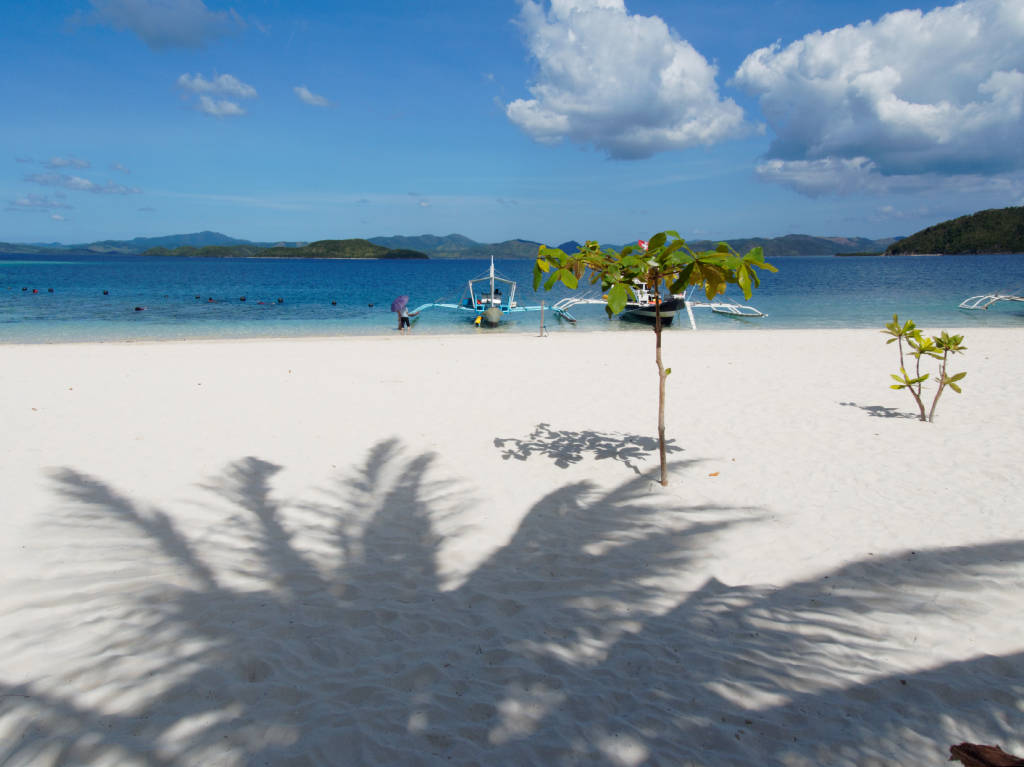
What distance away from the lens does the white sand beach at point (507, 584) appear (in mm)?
2533

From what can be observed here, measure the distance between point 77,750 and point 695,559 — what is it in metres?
3.76

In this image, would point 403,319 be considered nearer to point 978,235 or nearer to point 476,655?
point 476,655

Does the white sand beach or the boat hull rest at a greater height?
the boat hull

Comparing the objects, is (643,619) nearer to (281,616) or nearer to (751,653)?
(751,653)

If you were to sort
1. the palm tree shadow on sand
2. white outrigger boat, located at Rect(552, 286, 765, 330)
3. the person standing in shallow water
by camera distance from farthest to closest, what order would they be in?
1. white outrigger boat, located at Rect(552, 286, 765, 330)
2. the person standing in shallow water
3. the palm tree shadow on sand

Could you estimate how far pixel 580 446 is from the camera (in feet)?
22.9

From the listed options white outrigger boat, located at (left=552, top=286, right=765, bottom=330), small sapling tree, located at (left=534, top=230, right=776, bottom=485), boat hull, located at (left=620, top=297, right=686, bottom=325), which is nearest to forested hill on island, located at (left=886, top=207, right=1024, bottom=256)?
white outrigger boat, located at (left=552, top=286, right=765, bottom=330)

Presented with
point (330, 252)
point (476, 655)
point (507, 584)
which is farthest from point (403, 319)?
point (330, 252)

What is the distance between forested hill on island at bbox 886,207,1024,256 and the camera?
384ft

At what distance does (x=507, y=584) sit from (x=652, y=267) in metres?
2.86

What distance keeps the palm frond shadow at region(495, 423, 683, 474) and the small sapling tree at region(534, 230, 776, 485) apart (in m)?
2.37

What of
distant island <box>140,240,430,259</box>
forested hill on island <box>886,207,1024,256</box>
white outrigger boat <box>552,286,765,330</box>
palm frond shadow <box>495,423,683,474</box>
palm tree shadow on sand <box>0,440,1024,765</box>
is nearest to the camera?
palm tree shadow on sand <box>0,440,1024,765</box>

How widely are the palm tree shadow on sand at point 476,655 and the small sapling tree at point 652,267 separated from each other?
1988 millimetres

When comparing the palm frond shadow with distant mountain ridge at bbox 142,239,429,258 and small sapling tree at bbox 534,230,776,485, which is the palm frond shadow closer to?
small sapling tree at bbox 534,230,776,485
